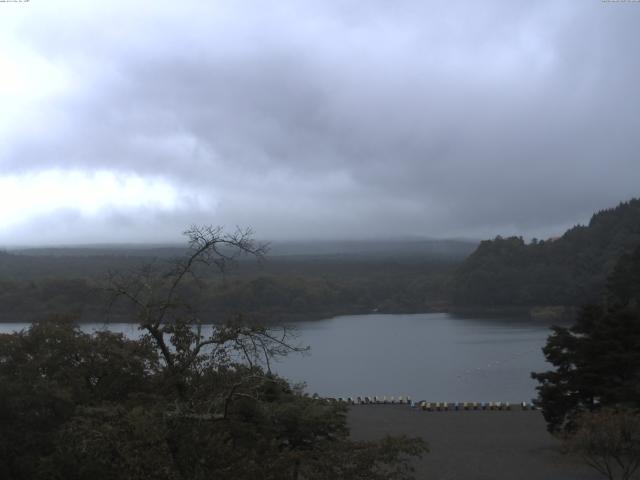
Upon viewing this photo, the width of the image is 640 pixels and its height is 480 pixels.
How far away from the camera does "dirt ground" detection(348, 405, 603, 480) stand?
13.7 meters

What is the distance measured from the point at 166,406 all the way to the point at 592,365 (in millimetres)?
11264

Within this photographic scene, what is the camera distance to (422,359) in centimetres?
4116

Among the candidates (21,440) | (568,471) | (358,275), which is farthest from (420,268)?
(21,440)

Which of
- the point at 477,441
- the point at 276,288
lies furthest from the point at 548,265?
the point at 477,441

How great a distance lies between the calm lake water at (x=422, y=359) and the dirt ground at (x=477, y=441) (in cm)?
363

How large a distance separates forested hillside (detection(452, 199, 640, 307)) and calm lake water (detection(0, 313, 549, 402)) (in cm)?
1041

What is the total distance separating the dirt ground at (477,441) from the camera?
44.9ft

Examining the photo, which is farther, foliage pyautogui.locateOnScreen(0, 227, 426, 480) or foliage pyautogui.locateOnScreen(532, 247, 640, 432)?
foliage pyautogui.locateOnScreen(532, 247, 640, 432)

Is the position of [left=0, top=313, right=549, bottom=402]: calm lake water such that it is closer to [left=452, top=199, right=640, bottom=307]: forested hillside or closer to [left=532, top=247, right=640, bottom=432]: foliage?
[left=532, top=247, right=640, bottom=432]: foliage

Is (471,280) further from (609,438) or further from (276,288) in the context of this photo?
(609,438)

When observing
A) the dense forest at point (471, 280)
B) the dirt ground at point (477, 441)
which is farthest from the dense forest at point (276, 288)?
the dirt ground at point (477, 441)

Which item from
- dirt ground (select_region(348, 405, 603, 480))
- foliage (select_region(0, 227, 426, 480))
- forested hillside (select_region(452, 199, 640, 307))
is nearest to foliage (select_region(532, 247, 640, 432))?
dirt ground (select_region(348, 405, 603, 480))

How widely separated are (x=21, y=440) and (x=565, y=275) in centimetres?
7168

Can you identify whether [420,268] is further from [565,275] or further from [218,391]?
[218,391]
